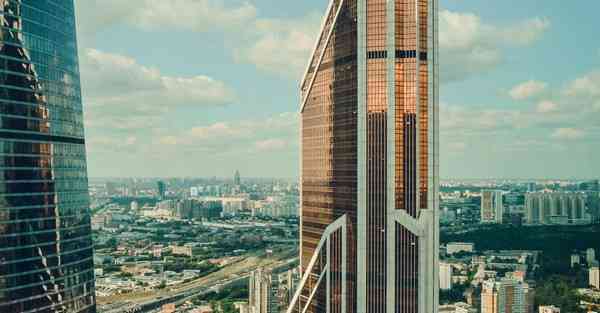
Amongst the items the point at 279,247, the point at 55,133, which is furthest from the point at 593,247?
the point at 55,133

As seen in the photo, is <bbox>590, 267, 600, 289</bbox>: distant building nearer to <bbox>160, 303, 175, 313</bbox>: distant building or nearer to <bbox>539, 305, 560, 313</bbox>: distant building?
<bbox>539, 305, 560, 313</bbox>: distant building

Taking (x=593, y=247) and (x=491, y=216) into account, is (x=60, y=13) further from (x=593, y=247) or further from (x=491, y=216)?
(x=491, y=216)

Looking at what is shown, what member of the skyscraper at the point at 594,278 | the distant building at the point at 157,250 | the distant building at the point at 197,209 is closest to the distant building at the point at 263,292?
the distant building at the point at 157,250

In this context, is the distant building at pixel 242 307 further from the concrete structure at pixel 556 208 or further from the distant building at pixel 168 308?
the concrete structure at pixel 556 208

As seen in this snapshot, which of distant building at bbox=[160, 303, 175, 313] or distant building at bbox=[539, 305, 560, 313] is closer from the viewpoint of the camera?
distant building at bbox=[539, 305, 560, 313]

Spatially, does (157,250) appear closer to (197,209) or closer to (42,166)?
(197,209)

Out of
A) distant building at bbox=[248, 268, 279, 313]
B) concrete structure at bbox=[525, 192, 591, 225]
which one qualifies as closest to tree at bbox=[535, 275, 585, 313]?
concrete structure at bbox=[525, 192, 591, 225]
